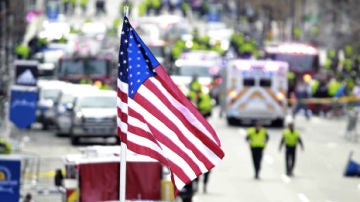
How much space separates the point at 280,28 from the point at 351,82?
44.2m

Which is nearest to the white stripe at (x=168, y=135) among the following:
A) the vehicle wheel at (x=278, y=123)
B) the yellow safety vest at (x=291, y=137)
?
the yellow safety vest at (x=291, y=137)

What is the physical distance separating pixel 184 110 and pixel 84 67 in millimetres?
36287

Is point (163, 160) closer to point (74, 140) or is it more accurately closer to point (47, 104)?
point (74, 140)

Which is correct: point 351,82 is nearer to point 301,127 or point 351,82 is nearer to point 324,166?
point 301,127

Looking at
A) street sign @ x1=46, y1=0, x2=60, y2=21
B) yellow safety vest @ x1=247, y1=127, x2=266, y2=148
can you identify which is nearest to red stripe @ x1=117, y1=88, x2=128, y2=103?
yellow safety vest @ x1=247, y1=127, x2=266, y2=148

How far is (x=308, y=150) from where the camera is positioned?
45.6 meters

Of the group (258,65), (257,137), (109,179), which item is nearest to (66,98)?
(258,65)

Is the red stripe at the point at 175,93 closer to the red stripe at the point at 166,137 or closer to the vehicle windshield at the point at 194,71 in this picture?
the red stripe at the point at 166,137

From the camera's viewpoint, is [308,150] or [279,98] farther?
[279,98]

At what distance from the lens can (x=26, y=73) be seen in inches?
1604

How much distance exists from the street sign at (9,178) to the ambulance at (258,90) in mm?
27139

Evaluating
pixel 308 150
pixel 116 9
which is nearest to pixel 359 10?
pixel 308 150

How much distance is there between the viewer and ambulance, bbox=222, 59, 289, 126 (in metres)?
51.2

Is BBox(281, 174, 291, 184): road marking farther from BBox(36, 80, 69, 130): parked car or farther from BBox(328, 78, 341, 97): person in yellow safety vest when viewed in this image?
BBox(328, 78, 341, 97): person in yellow safety vest
